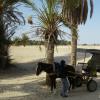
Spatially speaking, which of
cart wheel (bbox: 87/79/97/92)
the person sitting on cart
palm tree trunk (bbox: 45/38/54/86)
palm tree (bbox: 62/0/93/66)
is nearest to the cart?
cart wheel (bbox: 87/79/97/92)

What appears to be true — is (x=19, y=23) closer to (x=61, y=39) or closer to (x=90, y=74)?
(x=61, y=39)

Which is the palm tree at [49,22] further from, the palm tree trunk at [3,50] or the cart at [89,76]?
the palm tree trunk at [3,50]

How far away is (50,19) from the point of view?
1706cm

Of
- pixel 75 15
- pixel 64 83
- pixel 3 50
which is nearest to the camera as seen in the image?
pixel 64 83

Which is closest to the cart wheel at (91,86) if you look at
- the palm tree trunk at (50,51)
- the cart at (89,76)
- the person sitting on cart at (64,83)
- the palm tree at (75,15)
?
the cart at (89,76)

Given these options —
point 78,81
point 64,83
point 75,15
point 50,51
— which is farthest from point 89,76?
point 75,15

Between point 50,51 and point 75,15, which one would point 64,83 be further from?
point 75,15

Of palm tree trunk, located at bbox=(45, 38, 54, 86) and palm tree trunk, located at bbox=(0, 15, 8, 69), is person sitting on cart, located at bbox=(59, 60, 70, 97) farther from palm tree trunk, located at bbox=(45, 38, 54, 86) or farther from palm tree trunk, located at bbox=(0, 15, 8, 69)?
palm tree trunk, located at bbox=(0, 15, 8, 69)

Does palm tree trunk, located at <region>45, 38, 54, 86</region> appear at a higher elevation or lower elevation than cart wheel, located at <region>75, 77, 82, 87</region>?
higher

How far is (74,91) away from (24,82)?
3.63 meters

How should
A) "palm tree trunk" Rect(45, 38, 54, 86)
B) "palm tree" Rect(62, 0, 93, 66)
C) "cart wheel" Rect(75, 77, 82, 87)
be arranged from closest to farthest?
"cart wheel" Rect(75, 77, 82, 87)
"palm tree trunk" Rect(45, 38, 54, 86)
"palm tree" Rect(62, 0, 93, 66)

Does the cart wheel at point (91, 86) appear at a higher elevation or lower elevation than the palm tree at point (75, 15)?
lower

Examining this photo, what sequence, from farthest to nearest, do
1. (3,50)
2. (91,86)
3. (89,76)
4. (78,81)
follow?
(3,50) < (89,76) < (91,86) < (78,81)

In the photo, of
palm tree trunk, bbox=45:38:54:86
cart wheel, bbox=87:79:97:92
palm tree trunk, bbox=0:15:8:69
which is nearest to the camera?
cart wheel, bbox=87:79:97:92
